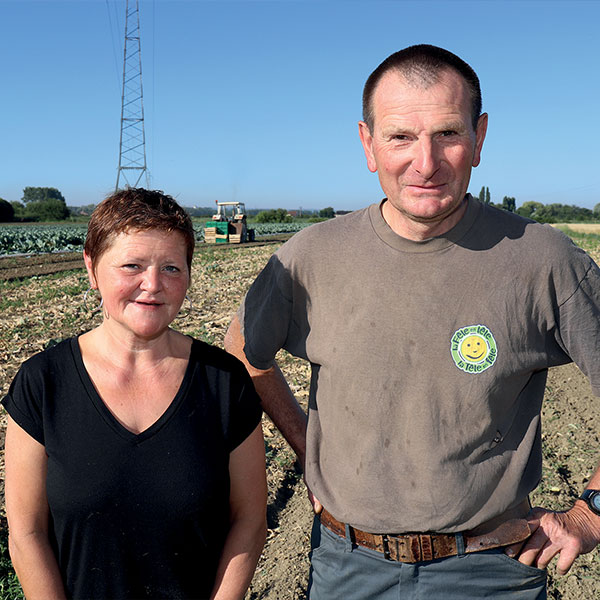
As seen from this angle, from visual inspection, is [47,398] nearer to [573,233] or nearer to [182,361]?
[182,361]

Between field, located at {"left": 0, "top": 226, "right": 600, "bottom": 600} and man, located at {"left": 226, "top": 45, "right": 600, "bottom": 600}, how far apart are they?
6.72 feet

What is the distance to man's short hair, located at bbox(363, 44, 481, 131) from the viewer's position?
2188mm

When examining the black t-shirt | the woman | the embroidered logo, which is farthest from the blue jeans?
the embroidered logo

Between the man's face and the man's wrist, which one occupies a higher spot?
the man's face

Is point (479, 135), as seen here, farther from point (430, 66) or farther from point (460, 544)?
point (460, 544)

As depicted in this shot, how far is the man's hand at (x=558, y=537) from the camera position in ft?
7.46

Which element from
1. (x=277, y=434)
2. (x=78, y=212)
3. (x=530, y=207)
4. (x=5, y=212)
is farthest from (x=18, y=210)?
(x=530, y=207)

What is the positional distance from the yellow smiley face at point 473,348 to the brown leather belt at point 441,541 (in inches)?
25.5

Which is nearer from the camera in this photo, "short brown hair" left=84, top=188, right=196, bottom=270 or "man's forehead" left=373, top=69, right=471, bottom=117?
"short brown hair" left=84, top=188, right=196, bottom=270

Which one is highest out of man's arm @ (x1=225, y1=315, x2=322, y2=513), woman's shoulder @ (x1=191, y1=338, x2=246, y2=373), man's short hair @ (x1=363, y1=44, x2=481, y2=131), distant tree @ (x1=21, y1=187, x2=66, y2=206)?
distant tree @ (x1=21, y1=187, x2=66, y2=206)

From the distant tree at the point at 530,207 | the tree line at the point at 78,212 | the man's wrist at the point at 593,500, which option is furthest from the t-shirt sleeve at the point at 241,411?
the distant tree at the point at 530,207

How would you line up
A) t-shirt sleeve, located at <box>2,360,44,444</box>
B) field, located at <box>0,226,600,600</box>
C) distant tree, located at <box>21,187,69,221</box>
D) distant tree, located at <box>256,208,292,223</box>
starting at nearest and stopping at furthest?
t-shirt sleeve, located at <box>2,360,44,444</box> → field, located at <box>0,226,600,600</box> → distant tree, located at <box>21,187,69,221</box> → distant tree, located at <box>256,208,292,223</box>

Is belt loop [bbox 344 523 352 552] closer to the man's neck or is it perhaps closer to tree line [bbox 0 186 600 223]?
the man's neck

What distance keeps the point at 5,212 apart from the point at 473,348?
84115mm
